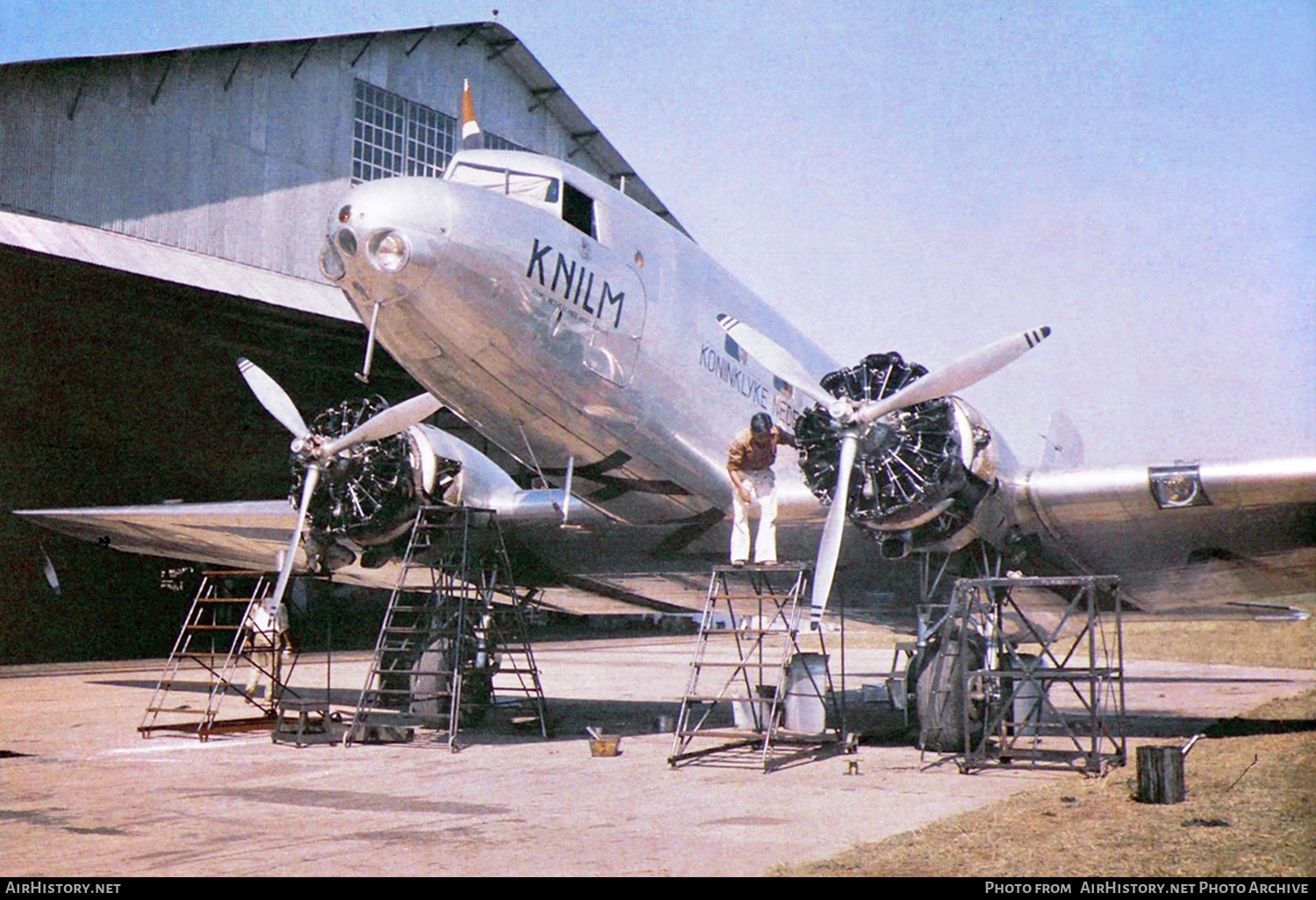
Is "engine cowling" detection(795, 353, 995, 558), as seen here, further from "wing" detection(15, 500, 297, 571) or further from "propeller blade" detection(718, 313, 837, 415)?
"wing" detection(15, 500, 297, 571)

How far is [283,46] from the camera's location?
29422mm

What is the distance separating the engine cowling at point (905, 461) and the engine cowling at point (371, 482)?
4.83 m

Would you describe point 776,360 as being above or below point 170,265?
below

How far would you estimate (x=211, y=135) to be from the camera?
2828 centimetres

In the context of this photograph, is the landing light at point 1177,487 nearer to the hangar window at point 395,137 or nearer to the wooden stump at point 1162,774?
the wooden stump at point 1162,774

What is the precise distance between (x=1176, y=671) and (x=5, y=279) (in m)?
26.2

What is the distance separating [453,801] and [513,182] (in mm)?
5719

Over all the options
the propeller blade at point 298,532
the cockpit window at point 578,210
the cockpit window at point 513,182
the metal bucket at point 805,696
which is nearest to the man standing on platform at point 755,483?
the metal bucket at point 805,696

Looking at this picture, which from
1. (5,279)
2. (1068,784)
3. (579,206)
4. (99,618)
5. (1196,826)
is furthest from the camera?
(99,618)

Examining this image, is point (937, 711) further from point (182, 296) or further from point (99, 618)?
point (99, 618)

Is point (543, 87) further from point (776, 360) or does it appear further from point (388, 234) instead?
point (388, 234)

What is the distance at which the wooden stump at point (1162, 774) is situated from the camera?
344 inches

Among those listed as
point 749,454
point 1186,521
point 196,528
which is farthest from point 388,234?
point 196,528
